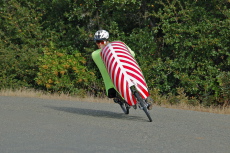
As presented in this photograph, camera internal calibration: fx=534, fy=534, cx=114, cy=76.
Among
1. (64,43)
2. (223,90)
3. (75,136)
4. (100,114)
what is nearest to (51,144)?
(75,136)

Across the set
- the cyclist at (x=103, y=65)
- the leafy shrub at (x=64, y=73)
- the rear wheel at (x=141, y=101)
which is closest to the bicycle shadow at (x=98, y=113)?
the cyclist at (x=103, y=65)

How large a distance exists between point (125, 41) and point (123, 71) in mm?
10453

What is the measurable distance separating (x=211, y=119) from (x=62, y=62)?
11.3 m

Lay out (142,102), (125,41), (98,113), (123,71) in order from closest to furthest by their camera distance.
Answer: (142,102) < (123,71) < (98,113) < (125,41)

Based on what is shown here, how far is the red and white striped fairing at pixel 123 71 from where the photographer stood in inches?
398

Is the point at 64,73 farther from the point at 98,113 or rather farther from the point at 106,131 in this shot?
the point at 106,131

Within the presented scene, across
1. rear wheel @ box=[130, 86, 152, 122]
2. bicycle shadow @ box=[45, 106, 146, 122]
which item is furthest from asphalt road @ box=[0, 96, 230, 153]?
rear wheel @ box=[130, 86, 152, 122]

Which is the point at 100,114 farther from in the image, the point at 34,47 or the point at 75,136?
the point at 34,47

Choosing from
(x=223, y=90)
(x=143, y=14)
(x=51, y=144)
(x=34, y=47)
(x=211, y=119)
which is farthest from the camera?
(x=34, y=47)

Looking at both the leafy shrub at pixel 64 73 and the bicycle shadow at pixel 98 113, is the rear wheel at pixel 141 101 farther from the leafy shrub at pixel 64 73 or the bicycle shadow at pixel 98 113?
the leafy shrub at pixel 64 73

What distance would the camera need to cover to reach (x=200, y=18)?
19.4 metres

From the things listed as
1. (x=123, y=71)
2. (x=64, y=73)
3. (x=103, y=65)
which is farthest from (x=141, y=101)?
(x=64, y=73)

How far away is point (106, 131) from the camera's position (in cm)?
875

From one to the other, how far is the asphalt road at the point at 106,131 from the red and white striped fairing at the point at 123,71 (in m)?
0.57
